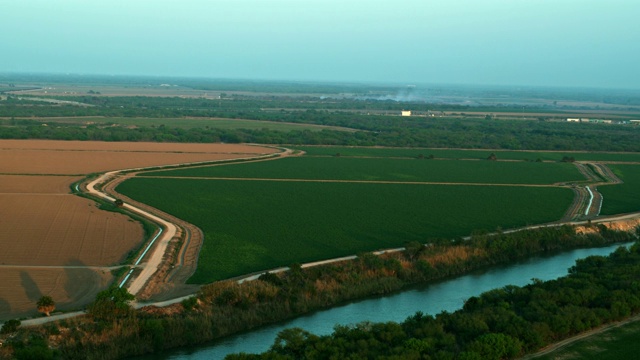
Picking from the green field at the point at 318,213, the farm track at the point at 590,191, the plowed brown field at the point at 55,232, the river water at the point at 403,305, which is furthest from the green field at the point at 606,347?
the farm track at the point at 590,191

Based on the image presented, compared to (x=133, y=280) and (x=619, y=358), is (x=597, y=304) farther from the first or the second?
(x=133, y=280)

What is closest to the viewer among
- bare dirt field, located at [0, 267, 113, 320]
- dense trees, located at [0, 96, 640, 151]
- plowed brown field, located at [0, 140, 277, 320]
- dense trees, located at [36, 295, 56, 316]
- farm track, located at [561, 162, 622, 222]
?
dense trees, located at [36, 295, 56, 316]

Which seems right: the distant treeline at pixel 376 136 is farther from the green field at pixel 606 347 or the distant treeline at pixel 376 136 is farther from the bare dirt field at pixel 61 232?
the green field at pixel 606 347

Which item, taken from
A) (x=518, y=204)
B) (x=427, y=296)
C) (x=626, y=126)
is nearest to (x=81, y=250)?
(x=427, y=296)

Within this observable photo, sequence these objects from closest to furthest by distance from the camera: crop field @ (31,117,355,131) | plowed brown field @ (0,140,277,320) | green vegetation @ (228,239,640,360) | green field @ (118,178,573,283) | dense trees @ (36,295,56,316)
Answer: green vegetation @ (228,239,640,360)
dense trees @ (36,295,56,316)
plowed brown field @ (0,140,277,320)
green field @ (118,178,573,283)
crop field @ (31,117,355,131)

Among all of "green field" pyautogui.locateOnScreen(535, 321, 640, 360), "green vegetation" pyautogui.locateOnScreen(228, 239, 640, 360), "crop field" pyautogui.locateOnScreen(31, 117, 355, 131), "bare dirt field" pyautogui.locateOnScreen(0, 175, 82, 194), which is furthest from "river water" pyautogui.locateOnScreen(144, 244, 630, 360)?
"crop field" pyautogui.locateOnScreen(31, 117, 355, 131)

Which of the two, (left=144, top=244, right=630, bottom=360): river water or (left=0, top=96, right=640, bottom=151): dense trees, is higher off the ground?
(left=0, top=96, right=640, bottom=151): dense trees

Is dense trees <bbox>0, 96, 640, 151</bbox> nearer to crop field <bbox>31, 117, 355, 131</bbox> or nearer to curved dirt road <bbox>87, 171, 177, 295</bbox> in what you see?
crop field <bbox>31, 117, 355, 131</bbox>
